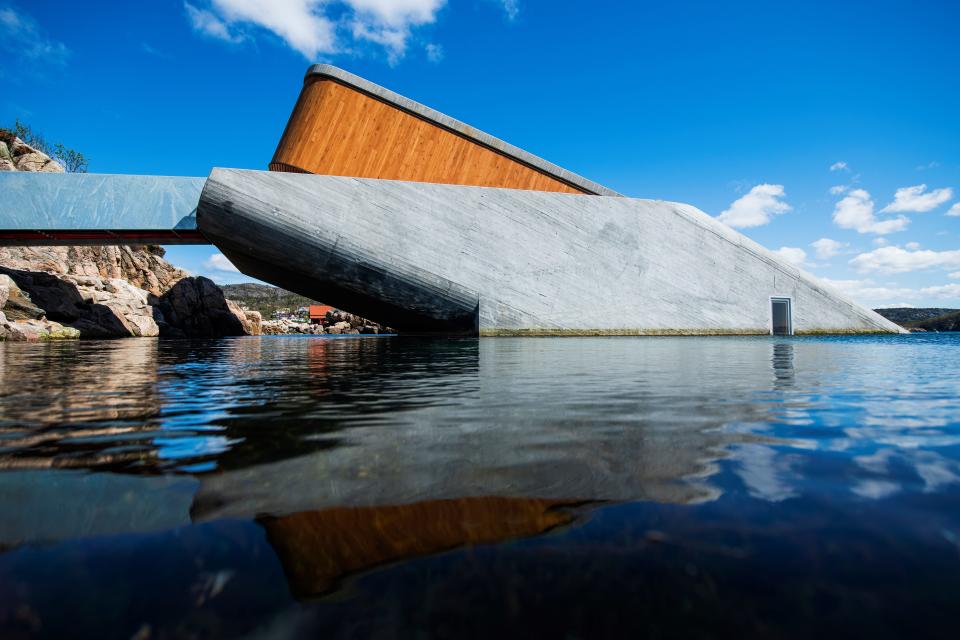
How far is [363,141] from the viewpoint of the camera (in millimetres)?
18016

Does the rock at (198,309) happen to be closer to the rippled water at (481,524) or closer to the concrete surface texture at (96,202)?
the concrete surface texture at (96,202)

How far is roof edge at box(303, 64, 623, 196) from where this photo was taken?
17734mm

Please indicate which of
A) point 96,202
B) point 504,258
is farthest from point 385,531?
point 96,202

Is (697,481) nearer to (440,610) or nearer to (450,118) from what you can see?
(440,610)

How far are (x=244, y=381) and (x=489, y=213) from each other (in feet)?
44.5

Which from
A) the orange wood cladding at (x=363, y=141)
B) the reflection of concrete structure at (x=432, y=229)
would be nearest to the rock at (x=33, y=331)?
the reflection of concrete structure at (x=432, y=229)

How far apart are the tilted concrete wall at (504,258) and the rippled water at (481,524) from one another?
44.3 feet

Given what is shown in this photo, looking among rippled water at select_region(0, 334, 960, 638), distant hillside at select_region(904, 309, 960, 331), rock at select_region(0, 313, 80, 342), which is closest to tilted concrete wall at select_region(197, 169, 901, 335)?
rock at select_region(0, 313, 80, 342)

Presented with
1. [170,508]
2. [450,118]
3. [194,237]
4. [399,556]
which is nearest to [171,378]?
[170,508]

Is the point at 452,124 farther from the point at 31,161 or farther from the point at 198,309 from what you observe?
the point at 31,161

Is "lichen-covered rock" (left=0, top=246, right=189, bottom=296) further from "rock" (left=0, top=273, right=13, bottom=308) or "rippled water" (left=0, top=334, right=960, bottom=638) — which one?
"rippled water" (left=0, top=334, right=960, bottom=638)

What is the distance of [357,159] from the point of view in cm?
1795

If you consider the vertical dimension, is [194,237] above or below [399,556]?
above

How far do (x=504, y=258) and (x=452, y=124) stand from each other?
5289 millimetres
